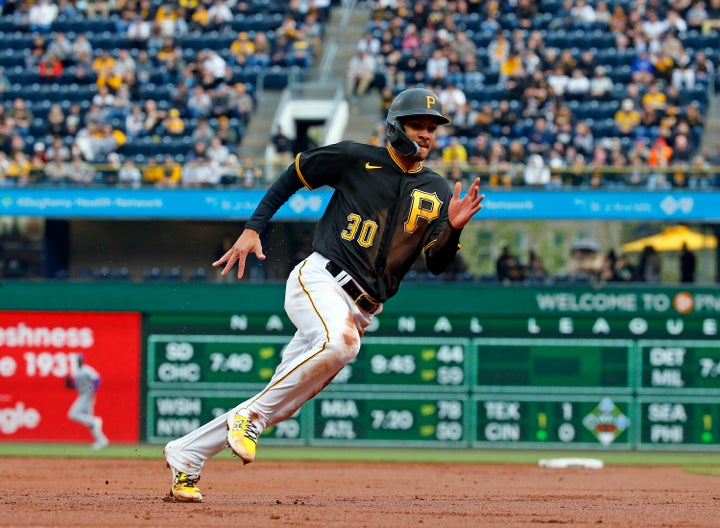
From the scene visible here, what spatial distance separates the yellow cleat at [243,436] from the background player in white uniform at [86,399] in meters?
12.7

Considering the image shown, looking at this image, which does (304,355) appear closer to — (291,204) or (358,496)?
(358,496)

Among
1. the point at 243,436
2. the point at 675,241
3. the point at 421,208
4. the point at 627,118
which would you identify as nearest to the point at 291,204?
the point at 675,241

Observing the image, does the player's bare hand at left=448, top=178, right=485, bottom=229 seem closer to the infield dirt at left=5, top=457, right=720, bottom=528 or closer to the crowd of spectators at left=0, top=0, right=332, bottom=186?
the infield dirt at left=5, top=457, right=720, bottom=528

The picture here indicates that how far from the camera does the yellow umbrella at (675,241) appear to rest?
22641mm

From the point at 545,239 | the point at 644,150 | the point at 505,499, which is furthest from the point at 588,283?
the point at 505,499

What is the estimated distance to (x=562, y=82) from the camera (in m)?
26.6

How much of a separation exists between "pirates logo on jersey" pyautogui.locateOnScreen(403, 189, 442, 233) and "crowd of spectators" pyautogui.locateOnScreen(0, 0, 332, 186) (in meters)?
15.4

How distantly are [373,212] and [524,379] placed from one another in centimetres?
1248

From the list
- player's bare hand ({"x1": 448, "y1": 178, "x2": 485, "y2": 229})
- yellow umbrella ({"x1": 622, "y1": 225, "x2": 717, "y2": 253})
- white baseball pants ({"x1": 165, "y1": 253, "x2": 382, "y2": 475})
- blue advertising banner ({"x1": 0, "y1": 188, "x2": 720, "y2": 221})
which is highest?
blue advertising banner ({"x1": 0, "y1": 188, "x2": 720, "y2": 221})

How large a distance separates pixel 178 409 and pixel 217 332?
1380 millimetres

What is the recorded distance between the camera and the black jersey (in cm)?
858

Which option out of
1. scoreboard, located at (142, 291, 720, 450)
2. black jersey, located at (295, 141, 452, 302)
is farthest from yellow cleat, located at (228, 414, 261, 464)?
scoreboard, located at (142, 291, 720, 450)

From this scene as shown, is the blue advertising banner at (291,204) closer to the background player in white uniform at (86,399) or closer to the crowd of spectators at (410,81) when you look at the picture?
the crowd of spectators at (410,81)

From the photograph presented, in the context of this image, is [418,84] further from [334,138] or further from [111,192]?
[111,192]
